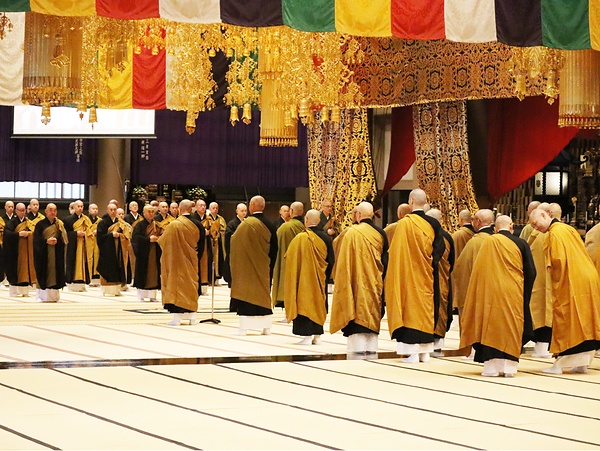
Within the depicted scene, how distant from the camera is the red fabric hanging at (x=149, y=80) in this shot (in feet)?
47.3

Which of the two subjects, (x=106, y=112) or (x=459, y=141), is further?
(x=106, y=112)

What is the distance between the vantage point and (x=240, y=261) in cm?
1130

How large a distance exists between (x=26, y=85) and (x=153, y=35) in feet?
5.95

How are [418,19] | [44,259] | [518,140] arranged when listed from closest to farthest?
[418,19] < [518,140] < [44,259]

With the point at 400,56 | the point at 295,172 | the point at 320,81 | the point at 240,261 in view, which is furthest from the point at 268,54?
the point at 295,172

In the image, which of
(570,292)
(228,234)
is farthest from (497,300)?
(228,234)

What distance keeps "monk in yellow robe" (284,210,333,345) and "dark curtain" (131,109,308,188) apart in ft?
31.3

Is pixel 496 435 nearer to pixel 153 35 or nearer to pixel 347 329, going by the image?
pixel 347 329

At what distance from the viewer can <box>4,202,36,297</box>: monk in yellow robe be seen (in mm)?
16250

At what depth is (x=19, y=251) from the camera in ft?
53.3

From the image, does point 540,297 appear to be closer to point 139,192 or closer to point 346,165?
point 346,165

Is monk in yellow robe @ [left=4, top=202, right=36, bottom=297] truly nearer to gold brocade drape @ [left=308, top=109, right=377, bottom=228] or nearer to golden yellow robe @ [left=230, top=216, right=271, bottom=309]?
gold brocade drape @ [left=308, top=109, right=377, bottom=228]

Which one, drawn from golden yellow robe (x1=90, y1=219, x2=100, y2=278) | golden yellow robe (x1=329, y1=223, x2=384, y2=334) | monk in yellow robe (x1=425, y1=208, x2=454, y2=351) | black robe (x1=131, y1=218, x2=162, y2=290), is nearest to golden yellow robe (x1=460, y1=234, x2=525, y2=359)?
monk in yellow robe (x1=425, y1=208, x2=454, y2=351)

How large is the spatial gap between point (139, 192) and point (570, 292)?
42.8 ft
